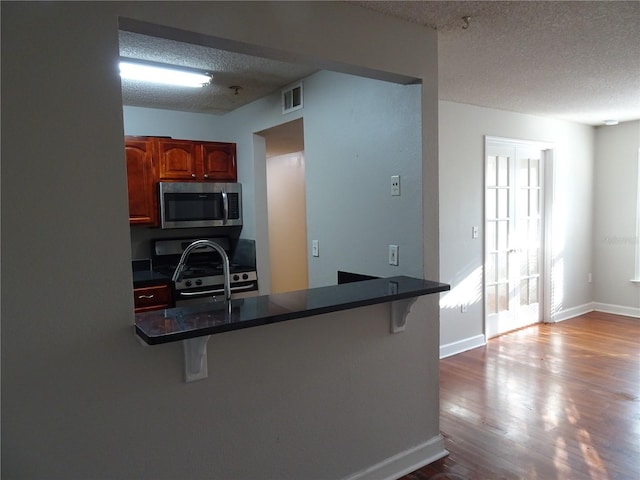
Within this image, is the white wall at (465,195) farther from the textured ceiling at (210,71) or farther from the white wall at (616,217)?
the textured ceiling at (210,71)

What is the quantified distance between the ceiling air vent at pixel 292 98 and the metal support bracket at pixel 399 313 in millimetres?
1672

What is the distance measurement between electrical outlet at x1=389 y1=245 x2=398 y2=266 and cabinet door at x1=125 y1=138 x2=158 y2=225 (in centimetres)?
220

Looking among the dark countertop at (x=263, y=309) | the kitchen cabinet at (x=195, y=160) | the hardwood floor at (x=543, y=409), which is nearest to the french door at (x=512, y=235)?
the hardwood floor at (x=543, y=409)

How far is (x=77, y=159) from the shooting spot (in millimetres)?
1465

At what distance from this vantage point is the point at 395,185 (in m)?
2.49

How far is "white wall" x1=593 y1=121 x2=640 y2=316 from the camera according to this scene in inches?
210

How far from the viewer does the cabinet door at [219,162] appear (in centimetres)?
402

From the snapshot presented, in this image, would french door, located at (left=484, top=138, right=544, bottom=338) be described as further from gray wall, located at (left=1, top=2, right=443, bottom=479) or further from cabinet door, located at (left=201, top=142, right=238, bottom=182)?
gray wall, located at (left=1, top=2, right=443, bottom=479)

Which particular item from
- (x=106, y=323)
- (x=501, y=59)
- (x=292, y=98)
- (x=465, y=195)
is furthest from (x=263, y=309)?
(x=465, y=195)

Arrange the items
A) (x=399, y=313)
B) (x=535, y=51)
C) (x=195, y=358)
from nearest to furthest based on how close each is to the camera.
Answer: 1. (x=195, y=358)
2. (x=399, y=313)
3. (x=535, y=51)

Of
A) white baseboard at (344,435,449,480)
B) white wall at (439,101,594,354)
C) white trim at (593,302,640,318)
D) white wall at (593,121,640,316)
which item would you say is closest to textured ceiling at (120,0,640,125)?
white wall at (439,101,594,354)

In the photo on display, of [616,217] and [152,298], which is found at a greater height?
[616,217]

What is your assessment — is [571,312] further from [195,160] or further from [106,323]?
[106,323]

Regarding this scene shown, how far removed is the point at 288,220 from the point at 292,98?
2.46 meters
